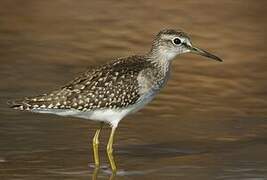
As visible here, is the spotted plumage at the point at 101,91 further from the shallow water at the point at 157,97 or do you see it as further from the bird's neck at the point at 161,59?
the shallow water at the point at 157,97

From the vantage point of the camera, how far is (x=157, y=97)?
56.3ft

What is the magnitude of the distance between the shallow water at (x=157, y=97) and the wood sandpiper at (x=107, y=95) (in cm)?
64

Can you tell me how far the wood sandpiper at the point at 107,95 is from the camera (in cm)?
1378

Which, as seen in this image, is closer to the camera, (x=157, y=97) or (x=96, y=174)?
(x=96, y=174)

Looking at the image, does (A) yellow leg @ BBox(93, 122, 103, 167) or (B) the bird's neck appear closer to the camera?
(A) yellow leg @ BBox(93, 122, 103, 167)

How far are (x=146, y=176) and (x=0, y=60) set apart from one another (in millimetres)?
5749

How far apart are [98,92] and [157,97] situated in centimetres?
323

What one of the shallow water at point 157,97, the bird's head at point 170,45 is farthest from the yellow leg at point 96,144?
the bird's head at point 170,45

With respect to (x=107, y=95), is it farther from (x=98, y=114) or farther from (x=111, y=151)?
(x=111, y=151)

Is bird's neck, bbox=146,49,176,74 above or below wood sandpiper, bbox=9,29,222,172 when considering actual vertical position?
above

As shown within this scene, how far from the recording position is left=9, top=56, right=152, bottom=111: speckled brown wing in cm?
1375

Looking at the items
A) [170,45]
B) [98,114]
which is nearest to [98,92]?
[98,114]

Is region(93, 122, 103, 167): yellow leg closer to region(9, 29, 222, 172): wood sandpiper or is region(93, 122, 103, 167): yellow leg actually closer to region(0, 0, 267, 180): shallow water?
region(9, 29, 222, 172): wood sandpiper

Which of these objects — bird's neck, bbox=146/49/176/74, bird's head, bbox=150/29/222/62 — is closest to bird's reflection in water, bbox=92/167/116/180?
bird's neck, bbox=146/49/176/74
